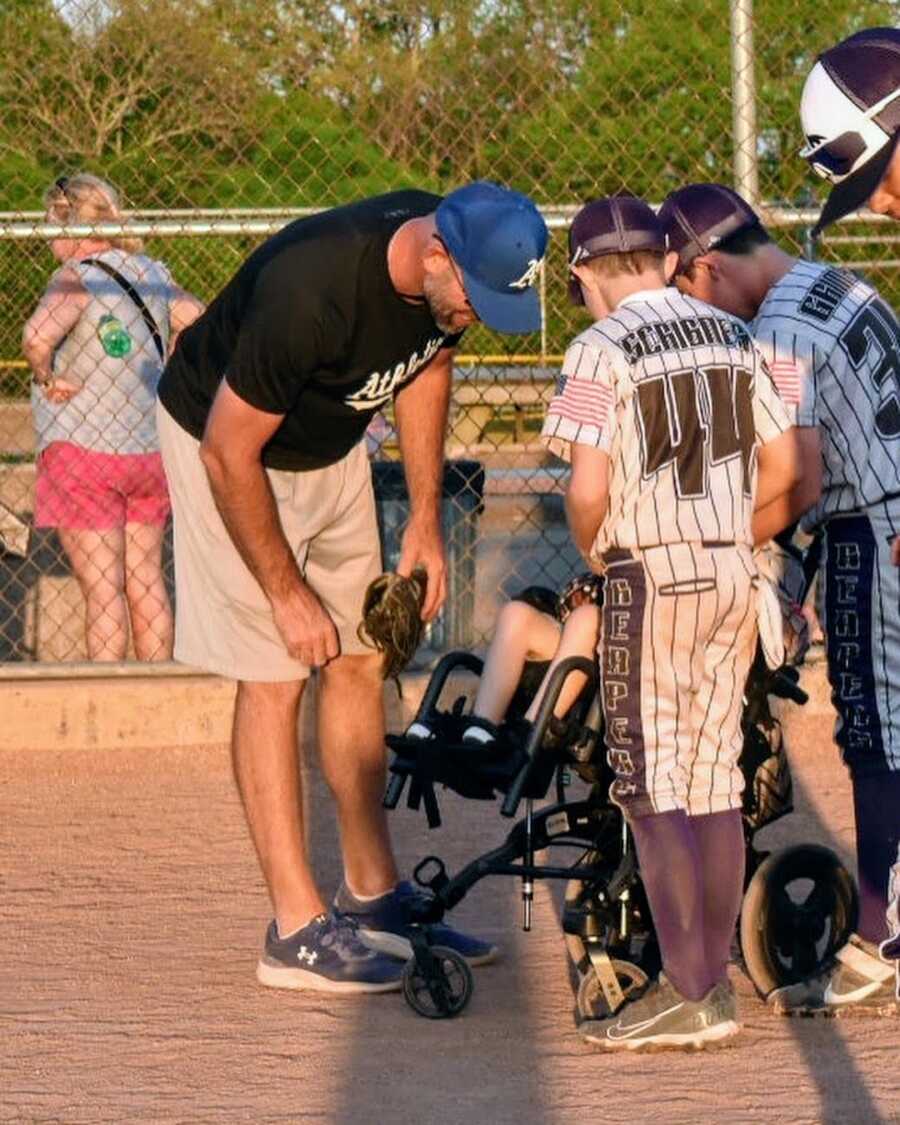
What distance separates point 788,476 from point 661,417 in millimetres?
345

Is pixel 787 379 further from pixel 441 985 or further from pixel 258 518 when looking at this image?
pixel 441 985

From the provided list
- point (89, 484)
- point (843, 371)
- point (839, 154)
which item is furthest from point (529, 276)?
point (89, 484)

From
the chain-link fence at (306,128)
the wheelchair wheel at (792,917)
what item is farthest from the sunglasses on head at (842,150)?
the chain-link fence at (306,128)

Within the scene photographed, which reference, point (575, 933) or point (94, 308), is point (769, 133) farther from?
point (575, 933)

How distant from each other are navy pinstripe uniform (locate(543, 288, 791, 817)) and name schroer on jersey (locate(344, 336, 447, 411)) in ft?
1.90

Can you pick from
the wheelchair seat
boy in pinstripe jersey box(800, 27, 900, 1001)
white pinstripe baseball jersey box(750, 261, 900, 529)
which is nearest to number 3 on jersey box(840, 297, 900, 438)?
white pinstripe baseball jersey box(750, 261, 900, 529)

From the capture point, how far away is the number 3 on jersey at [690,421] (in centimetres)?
438

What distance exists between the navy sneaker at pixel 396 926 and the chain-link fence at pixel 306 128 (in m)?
2.73

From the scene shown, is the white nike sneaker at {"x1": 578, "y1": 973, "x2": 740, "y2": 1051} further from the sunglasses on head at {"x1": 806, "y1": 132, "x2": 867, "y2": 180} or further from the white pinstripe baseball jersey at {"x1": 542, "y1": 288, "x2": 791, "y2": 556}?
the sunglasses on head at {"x1": 806, "y1": 132, "x2": 867, "y2": 180}

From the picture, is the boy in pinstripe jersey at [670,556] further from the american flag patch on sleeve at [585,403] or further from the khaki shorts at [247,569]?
the khaki shorts at [247,569]

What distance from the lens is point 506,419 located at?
15.0 meters

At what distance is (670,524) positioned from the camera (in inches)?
173

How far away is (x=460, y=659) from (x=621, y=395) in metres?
0.84

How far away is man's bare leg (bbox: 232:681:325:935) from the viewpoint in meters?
5.07
